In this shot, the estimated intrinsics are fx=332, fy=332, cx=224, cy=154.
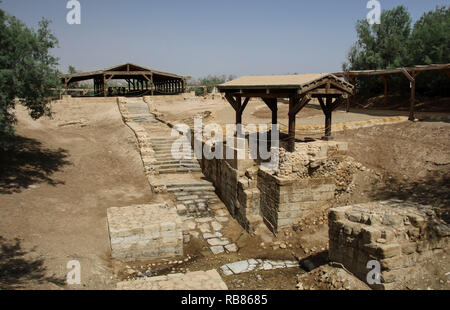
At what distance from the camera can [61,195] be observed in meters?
9.40

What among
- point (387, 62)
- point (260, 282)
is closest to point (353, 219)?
point (260, 282)

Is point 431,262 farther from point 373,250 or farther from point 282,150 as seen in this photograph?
point 282,150

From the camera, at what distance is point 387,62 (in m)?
21.6

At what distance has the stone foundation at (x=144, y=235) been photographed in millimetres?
7414

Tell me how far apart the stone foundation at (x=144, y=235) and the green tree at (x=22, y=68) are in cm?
383

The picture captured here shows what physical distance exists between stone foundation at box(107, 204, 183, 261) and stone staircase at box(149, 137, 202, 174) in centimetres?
411

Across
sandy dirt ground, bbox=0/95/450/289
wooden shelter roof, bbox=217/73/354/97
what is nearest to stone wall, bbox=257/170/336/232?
sandy dirt ground, bbox=0/95/450/289

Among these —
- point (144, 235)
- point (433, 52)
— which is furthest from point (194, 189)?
point (433, 52)

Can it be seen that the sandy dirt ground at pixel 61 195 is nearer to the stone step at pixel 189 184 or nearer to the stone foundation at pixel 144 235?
the stone foundation at pixel 144 235

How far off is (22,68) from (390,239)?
9349mm

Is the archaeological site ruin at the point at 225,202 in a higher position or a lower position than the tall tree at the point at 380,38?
lower

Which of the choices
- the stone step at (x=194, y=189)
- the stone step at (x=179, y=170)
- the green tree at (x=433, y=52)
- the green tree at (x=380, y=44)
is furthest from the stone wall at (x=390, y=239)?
the green tree at (x=380, y=44)

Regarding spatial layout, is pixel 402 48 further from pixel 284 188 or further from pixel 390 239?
pixel 390 239

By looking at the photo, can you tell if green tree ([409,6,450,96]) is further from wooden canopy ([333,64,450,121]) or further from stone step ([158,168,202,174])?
stone step ([158,168,202,174])
